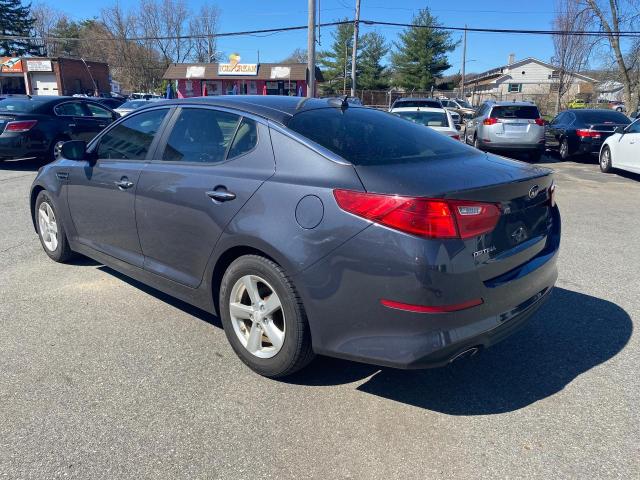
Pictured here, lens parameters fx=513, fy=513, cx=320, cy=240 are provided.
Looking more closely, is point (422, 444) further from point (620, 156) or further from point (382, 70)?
point (382, 70)

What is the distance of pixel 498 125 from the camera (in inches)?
555

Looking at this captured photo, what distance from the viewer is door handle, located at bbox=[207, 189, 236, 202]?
303cm

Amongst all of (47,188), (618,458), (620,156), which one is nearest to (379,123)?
(618,458)

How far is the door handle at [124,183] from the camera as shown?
3782 mm

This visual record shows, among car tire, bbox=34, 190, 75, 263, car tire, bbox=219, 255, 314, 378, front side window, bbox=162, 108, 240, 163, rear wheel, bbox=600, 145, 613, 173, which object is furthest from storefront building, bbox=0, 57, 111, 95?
car tire, bbox=219, 255, 314, 378

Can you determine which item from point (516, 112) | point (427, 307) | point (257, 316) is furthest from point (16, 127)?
point (516, 112)

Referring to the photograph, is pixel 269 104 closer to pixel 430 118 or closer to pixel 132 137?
pixel 132 137

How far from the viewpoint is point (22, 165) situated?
1237cm

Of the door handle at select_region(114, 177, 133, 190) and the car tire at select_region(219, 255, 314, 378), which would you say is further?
the door handle at select_region(114, 177, 133, 190)

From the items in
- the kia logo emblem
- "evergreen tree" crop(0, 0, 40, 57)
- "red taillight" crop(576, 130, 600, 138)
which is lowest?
"red taillight" crop(576, 130, 600, 138)

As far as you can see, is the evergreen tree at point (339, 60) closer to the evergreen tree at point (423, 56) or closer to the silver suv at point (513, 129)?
the evergreen tree at point (423, 56)

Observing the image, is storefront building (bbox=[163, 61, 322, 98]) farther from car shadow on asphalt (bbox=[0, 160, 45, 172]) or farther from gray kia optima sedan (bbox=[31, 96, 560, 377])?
gray kia optima sedan (bbox=[31, 96, 560, 377])

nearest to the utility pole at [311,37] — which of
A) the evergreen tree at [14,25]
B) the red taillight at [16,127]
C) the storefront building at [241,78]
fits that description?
the red taillight at [16,127]

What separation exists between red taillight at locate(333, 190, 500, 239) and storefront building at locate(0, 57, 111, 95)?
5264cm
